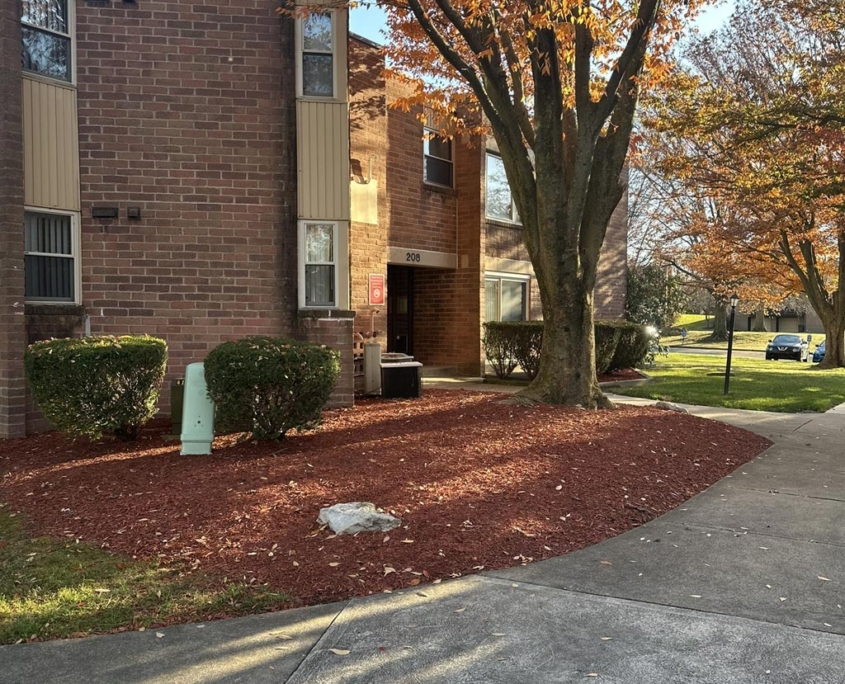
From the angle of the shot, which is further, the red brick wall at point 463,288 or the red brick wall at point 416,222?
the red brick wall at point 463,288

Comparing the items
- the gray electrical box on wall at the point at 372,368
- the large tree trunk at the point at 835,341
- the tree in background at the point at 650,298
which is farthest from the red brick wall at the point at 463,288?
the large tree trunk at the point at 835,341

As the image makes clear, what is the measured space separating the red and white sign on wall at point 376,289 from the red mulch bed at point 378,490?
4683 mm

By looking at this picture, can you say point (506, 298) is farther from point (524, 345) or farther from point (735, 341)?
point (735, 341)

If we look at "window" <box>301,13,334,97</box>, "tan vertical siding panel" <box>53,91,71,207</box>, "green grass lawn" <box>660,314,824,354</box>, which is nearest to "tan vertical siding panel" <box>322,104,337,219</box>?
"window" <box>301,13,334,97</box>

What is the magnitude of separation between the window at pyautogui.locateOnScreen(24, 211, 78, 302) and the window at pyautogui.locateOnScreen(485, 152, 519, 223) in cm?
913

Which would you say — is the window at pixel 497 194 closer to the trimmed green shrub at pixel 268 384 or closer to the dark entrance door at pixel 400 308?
the dark entrance door at pixel 400 308

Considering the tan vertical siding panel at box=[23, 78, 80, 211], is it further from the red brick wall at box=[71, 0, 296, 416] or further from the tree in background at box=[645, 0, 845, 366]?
the tree in background at box=[645, 0, 845, 366]

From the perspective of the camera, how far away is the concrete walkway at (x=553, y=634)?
A: 124 inches

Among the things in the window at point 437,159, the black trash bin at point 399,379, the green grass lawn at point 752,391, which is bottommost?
the green grass lawn at point 752,391

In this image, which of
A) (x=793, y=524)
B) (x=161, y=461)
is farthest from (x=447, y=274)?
(x=793, y=524)

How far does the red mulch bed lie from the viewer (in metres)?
4.44

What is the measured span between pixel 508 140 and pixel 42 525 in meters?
7.20

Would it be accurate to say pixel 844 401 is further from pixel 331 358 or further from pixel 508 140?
pixel 331 358

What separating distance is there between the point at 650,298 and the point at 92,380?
2122 centimetres
